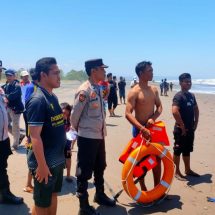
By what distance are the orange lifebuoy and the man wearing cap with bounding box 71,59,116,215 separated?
488mm

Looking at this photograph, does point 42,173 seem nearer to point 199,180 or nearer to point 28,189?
point 28,189

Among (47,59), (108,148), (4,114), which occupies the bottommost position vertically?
(108,148)

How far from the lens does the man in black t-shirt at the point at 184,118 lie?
5648 millimetres

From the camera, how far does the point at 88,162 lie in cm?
434

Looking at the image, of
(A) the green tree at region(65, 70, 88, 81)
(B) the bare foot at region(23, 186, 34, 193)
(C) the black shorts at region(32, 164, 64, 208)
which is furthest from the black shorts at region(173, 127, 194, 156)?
(A) the green tree at region(65, 70, 88, 81)

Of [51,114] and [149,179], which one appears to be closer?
[51,114]

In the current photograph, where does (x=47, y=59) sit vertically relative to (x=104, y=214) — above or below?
above

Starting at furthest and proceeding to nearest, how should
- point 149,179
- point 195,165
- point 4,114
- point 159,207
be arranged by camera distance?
point 195,165 < point 149,179 < point 159,207 < point 4,114

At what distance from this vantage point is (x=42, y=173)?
299cm

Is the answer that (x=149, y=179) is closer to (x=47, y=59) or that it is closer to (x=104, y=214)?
(x=104, y=214)

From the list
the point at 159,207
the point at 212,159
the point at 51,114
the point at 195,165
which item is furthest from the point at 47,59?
the point at 212,159

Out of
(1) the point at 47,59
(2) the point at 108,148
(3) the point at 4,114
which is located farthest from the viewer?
(2) the point at 108,148

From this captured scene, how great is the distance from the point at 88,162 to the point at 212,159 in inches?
147

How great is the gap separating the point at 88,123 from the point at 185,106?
7.09ft
